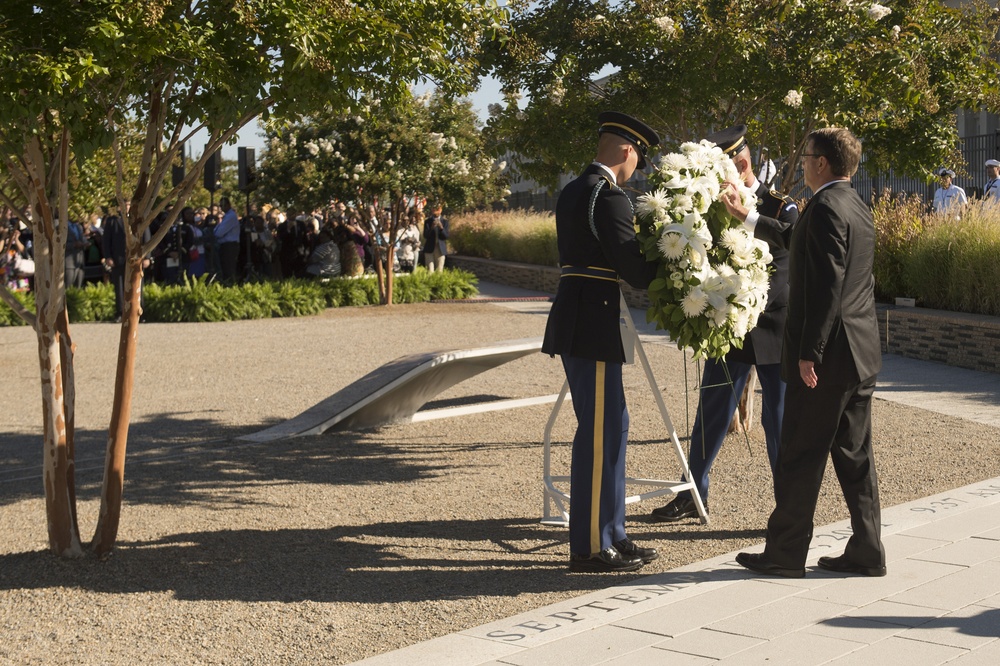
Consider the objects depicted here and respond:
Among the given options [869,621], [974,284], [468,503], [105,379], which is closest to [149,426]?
[105,379]

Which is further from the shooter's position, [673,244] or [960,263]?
[960,263]

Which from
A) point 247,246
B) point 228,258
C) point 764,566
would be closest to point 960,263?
point 764,566

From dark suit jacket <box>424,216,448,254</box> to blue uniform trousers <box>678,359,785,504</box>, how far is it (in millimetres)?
21402

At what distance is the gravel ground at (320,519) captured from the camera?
489 centimetres

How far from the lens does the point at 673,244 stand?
5.40 m

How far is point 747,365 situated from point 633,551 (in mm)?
1518

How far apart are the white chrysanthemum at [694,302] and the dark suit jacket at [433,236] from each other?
881 inches

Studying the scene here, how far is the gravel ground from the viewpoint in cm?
489

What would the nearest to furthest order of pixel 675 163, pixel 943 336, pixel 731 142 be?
pixel 675 163, pixel 731 142, pixel 943 336

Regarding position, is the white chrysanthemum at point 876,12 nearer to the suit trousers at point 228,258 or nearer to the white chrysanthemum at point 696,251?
the white chrysanthemum at point 696,251

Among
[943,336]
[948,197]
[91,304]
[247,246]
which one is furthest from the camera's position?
[247,246]

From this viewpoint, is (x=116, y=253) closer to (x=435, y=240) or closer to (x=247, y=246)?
(x=247, y=246)

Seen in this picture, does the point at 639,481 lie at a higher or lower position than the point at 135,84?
lower

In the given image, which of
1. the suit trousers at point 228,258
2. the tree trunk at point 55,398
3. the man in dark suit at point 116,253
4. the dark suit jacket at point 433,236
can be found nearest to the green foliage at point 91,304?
the man in dark suit at point 116,253
